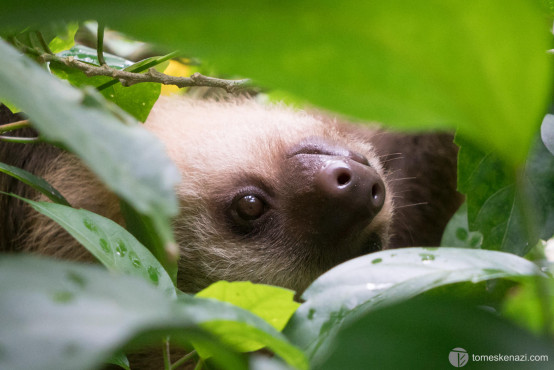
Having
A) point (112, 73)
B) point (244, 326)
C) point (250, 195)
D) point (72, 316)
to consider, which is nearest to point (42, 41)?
point (112, 73)

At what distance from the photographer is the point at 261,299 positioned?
826mm

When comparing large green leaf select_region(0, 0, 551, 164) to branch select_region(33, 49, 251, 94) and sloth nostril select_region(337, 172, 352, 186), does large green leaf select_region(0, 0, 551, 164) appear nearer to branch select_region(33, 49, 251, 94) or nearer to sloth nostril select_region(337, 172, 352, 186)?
branch select_region(33, 49, 251, 94)

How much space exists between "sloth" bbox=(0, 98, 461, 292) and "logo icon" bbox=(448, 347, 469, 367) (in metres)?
1.12

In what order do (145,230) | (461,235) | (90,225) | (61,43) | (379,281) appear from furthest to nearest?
(461,235) → (61,43) → (145,230) → (90,225) → (379,281)

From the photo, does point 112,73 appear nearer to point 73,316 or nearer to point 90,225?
point 90,225

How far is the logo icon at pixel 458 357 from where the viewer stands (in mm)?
462

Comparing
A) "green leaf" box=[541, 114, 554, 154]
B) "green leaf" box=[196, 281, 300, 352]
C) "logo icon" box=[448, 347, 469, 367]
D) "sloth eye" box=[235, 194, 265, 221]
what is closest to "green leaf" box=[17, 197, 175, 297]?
"green leaf" box=[196, 281, 300, 352]

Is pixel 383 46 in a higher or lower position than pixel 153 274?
higher

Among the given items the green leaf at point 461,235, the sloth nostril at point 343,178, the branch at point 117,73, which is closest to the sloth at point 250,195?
the sloth nostril at point 343,178

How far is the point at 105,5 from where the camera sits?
1.31ft

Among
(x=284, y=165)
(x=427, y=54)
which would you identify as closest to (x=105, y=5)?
(x=427, y=54)

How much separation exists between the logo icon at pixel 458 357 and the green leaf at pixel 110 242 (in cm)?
49

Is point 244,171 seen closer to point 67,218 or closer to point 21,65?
point 67,218

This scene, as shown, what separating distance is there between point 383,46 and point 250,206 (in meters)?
1.42
